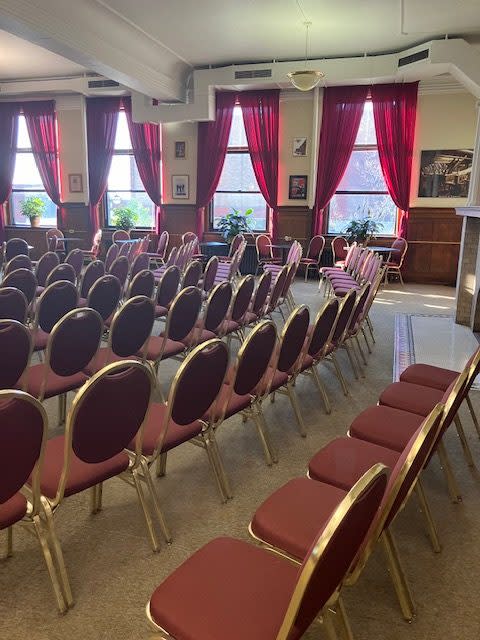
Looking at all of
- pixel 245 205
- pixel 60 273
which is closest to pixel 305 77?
pixel 245 205

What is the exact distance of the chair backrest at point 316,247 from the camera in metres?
11.0

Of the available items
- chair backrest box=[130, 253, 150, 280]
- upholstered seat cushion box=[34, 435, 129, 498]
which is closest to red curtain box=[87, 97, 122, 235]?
chair backrest box=[130, 253, 150, 280]

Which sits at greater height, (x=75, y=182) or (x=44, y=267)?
(x=75, y=182)

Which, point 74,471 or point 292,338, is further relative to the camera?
point 292,338

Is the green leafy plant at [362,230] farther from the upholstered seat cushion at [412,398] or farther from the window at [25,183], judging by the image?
the upholstered seat cushion at [412,398]

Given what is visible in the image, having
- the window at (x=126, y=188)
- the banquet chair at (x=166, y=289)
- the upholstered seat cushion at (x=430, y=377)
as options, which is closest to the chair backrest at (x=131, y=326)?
the banquet chair at (x=166, y=289)

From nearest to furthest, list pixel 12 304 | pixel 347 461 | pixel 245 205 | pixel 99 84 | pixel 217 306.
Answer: pixel 347 461, pixel 12 304, pixel 217 306, pixel 99 84, pixel 245 205

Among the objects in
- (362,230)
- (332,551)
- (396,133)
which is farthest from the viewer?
(362,230)

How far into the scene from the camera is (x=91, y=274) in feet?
18.4

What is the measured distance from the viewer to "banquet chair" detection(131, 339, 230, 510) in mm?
2355

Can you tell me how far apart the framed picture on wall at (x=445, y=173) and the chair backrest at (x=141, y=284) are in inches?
291

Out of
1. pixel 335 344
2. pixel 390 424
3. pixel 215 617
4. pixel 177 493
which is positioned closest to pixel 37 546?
pixel 177 493

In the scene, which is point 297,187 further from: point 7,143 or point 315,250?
point 7,143

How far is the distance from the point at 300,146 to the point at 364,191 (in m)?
1.70
